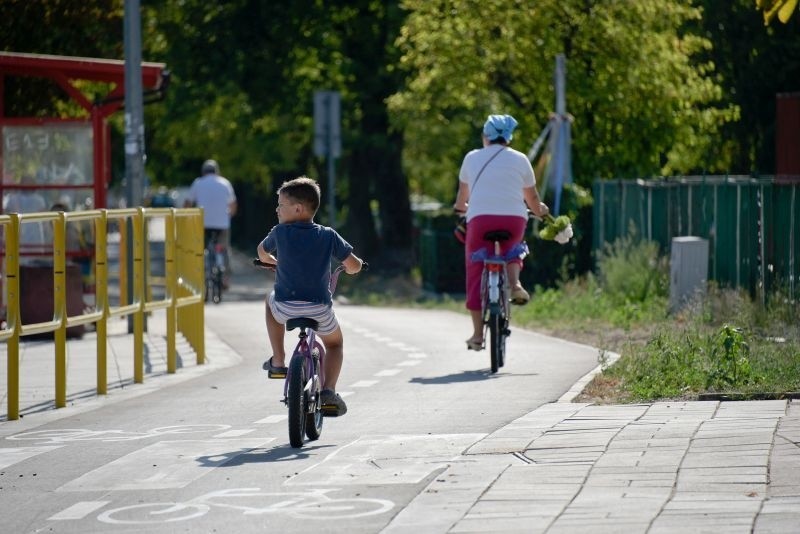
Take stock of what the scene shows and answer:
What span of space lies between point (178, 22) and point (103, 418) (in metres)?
25.6

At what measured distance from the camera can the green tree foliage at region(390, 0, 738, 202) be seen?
89.5 feet

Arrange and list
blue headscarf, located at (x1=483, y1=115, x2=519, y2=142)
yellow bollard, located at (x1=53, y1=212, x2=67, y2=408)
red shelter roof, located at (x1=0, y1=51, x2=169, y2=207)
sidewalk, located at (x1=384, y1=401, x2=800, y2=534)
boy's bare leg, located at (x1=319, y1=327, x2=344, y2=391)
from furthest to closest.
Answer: red shelter roof, located at (x1=0, y1=51, x2=169, y2=207) → blue headscarf, located at (x1=483, y1=115, x2=519, y2=142) → yellow bollard, located at (x1=53, y1=212, x2=67, y2=408) → boy's bare leg, located at (x1=319, y1=327, x2=344, y2=391) → sidewalk, located at (x1=384, y1=401, x2=800, y2=534)

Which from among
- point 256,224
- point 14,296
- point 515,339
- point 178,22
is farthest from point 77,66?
point 256,224

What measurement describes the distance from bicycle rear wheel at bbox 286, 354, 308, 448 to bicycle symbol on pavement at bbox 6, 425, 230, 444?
122 centimetres

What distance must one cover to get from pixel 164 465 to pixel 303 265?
A: 1.41 meters

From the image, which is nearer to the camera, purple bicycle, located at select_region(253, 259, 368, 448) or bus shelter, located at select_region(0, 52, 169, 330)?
purple bicycle, located at select_region(253, 259, 368, 448)

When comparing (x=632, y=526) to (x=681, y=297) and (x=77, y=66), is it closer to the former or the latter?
(x=681, y=297)

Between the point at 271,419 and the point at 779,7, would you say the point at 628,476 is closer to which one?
the point at 779,7

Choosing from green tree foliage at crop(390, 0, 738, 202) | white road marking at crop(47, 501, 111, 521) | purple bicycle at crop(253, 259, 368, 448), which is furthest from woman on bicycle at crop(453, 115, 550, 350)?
green tree foliage at crop(390, 0, 738, 202)

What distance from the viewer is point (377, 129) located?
36688mm

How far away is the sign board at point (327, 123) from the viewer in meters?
29.5

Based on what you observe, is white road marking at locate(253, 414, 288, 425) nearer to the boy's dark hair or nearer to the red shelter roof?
the boy's dark hair

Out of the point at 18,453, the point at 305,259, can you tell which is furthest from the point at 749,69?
the point at 18,453

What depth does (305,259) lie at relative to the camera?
995 cm
